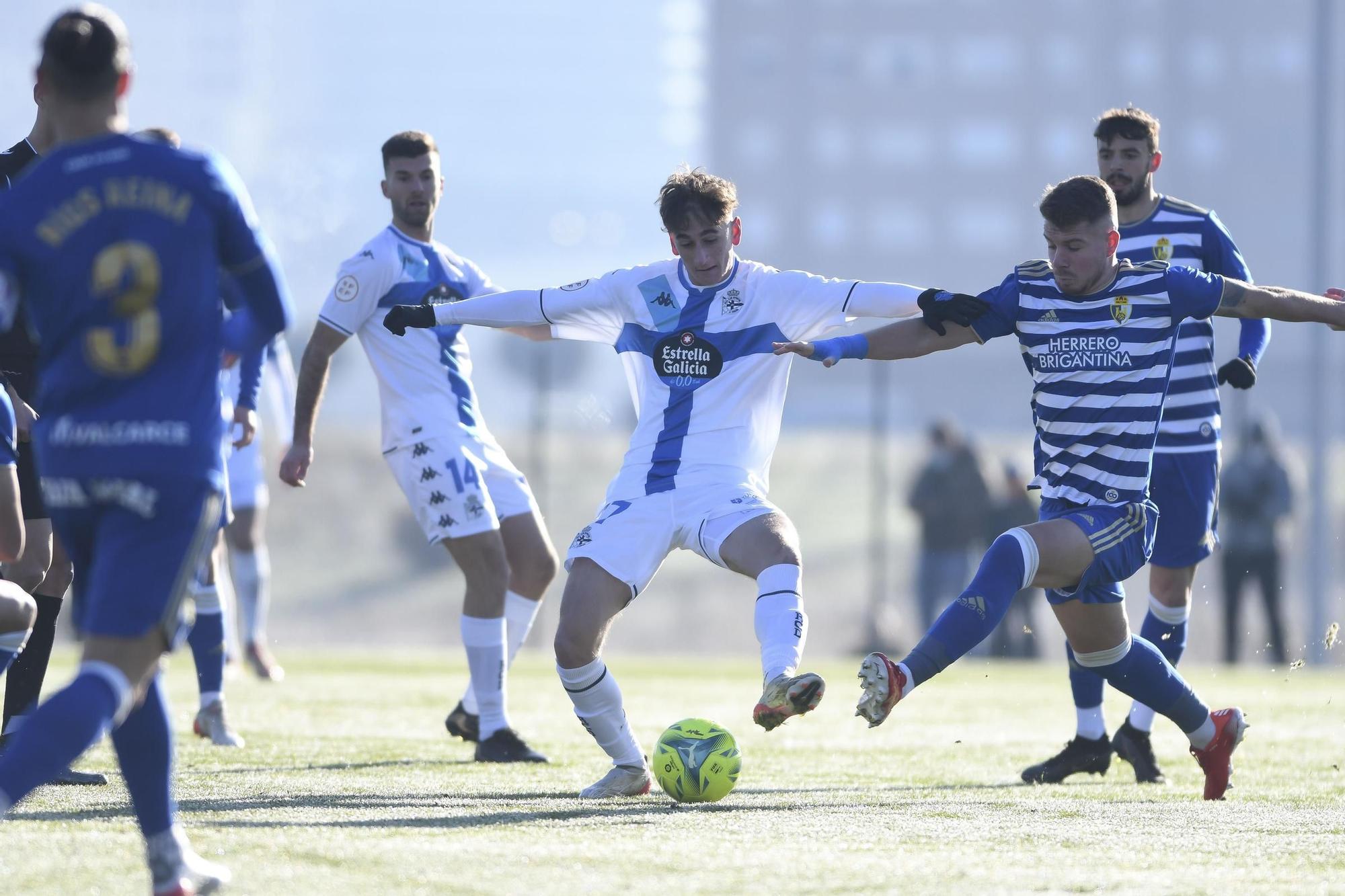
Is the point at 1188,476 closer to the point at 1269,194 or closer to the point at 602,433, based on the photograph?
the point at 602,433

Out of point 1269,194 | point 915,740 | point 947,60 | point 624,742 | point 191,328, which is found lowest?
point 915,740

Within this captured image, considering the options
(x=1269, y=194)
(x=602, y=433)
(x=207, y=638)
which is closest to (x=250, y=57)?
(x=1269, y=194)

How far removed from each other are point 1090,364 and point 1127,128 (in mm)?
1515

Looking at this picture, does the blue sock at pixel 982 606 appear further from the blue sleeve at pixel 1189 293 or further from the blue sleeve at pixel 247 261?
the blue sleeve at pixel 247 261

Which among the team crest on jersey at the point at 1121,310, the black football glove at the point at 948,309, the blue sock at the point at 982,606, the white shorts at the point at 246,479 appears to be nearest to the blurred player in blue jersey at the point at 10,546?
the blue sock at the point at 982,606

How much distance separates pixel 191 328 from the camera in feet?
13.1

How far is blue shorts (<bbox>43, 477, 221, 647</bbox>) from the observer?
3.86m

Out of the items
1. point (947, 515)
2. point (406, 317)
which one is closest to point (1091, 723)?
point (406, 317)

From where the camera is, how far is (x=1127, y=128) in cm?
685

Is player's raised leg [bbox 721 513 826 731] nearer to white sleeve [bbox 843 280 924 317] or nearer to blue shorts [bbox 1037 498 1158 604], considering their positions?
white sleeve [bbox 843 280 924 317]

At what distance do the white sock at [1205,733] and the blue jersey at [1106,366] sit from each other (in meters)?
0.94

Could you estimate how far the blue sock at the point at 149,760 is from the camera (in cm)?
402

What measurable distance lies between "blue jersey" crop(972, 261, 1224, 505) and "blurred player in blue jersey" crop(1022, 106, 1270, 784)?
1.04 meters

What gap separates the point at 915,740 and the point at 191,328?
5.47 metres
